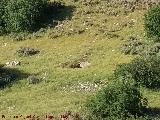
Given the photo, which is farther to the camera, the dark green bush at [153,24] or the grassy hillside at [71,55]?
the dark green bush at [153,24]

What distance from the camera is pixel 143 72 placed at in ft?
132

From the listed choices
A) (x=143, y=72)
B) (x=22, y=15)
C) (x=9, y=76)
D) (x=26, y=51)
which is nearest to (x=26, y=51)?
(x=26, y=51)

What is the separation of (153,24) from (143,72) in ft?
32.1

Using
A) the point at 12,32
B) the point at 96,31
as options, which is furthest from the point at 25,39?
the point at 96,31

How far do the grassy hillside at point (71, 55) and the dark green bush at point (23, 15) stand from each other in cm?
141

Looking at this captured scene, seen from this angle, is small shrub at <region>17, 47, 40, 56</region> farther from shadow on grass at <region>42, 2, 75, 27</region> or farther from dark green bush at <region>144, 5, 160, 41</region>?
dark green bush at <region>144, 5, 160, 41</region>

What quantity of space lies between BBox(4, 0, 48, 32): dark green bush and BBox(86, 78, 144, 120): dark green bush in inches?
874

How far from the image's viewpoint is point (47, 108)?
37.5 meters

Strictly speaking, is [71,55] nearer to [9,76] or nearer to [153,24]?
[9,76]

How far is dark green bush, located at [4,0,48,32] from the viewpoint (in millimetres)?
55938

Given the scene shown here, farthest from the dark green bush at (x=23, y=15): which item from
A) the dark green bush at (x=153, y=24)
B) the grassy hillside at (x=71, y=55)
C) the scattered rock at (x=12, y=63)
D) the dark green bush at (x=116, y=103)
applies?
the dark green bush at (x=116, y=103)

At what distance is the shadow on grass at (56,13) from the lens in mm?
56875

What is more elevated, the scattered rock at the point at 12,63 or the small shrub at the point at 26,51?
the small shrub at the point at 26,51

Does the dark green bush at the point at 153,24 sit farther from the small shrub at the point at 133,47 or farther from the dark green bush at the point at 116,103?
the dark green bush at the point at 116,103
